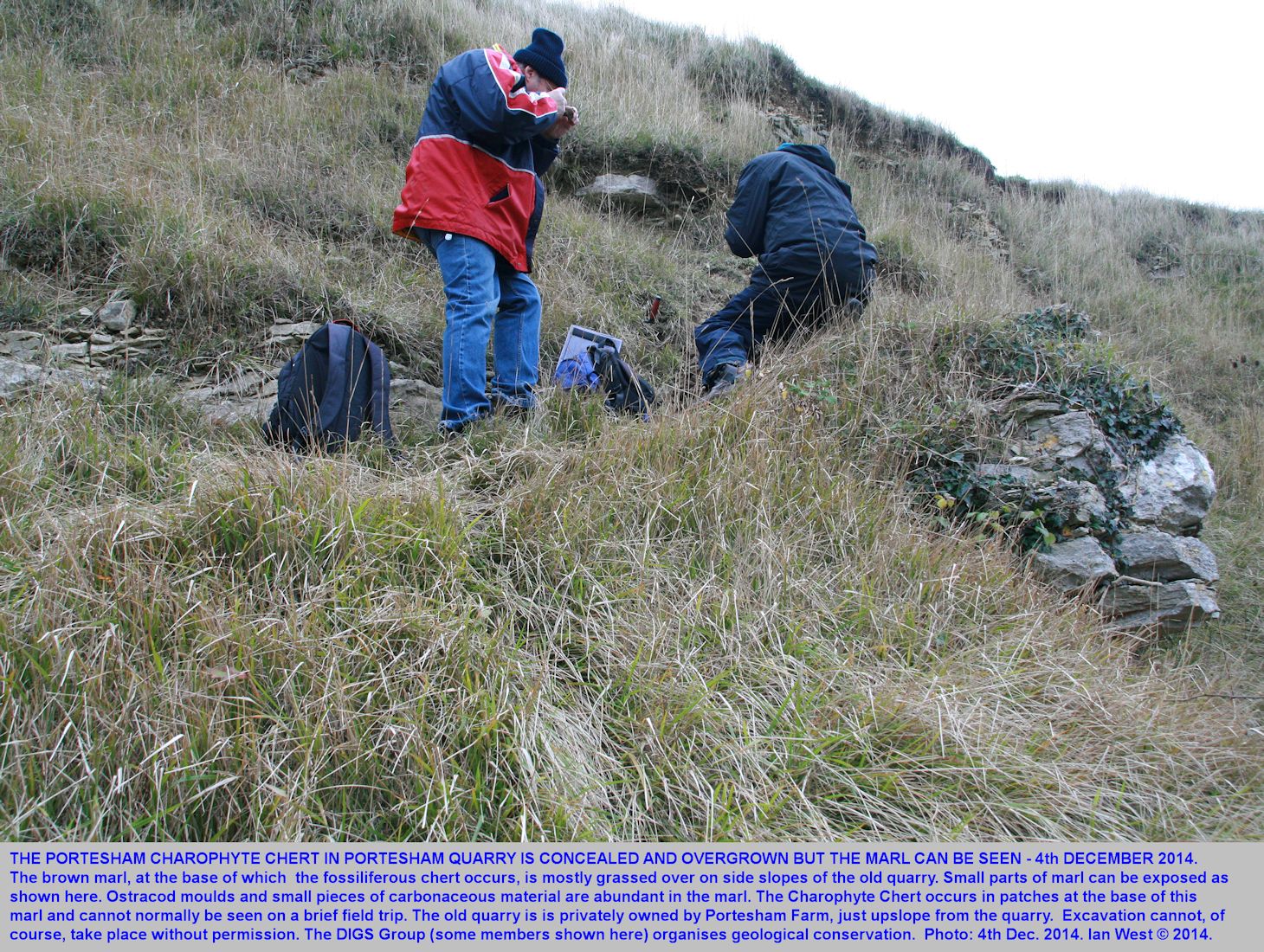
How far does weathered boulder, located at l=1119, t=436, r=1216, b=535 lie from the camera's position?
416 centimetres

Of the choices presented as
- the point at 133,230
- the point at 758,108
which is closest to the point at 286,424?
the point at 133,230

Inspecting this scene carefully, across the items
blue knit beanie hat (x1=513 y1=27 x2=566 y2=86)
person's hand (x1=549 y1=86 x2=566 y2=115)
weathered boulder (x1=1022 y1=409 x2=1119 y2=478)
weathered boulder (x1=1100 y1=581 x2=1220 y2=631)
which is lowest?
weathered boulder (x1=1100 y1=581 x2=1220 y2=631)

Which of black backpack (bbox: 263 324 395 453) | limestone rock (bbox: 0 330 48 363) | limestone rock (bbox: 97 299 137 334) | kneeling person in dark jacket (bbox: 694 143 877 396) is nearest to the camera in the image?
black backpack (bbox: 263 324 395 453)

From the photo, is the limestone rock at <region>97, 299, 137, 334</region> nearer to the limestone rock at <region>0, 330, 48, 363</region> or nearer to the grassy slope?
the grassy slope

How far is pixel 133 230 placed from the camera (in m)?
4.48

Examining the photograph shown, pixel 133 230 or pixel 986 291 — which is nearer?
pixel 133 230

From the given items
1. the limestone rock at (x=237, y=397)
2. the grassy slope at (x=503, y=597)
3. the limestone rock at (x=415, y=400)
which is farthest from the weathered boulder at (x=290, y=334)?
the limestone rock at (x=415, y=400)

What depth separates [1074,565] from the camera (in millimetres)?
3664

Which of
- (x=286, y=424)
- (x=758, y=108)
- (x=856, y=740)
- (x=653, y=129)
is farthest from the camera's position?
(x=758, y=108)

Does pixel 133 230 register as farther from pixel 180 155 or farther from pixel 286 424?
pixel 286 424

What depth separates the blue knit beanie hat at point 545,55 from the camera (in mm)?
4062

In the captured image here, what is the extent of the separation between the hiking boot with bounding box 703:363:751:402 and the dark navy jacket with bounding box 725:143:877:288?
78cm

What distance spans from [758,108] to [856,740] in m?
8.81

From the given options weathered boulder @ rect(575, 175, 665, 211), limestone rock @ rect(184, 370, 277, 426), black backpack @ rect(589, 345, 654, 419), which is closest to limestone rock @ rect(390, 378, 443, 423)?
limestone rock @ rect(184, 370, 277, 426)
